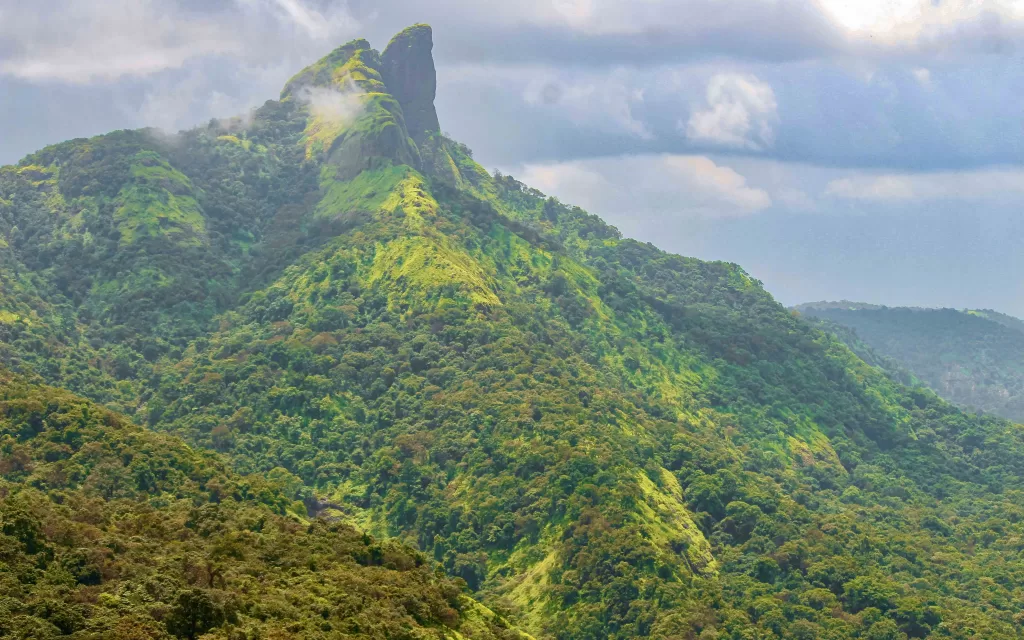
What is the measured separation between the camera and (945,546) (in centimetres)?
15438

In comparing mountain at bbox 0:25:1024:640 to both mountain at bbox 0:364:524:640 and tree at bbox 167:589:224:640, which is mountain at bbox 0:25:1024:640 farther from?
tree at bbox 167:589:224:640

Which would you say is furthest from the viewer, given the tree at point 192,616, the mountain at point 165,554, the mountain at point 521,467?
the mountain at point 521,467

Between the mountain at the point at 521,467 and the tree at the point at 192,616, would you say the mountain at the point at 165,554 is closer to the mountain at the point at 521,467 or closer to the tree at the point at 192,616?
the tree at the point at 192,616

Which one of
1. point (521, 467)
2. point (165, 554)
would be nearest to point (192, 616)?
point (165, 554)

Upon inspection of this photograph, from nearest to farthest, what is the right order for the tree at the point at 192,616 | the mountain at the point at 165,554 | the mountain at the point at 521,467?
the tree at the point at 192,616, the mountain at the point at 165,554, the mountain at the point at 521,467

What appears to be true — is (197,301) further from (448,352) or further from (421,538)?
(421,538)

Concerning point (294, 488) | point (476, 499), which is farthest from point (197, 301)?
point (476, 499)

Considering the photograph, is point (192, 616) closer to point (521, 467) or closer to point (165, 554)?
point (165, 554)

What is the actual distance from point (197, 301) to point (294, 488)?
73610 millimetres

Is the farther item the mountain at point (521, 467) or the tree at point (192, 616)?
the mountain at point (521, 467)

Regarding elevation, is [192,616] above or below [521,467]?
below

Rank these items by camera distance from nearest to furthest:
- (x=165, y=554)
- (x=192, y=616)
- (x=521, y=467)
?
1. (x=192, y=616)
2. (x=165, y=554)
3. (x=521, y=467)

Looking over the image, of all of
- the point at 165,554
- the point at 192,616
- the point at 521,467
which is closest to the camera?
the point at 192,616

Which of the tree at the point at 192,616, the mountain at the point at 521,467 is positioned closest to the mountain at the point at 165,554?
the tree at the point at 192,616
